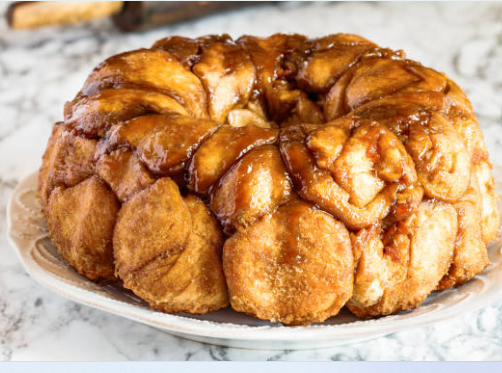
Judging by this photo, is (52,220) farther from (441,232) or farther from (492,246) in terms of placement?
(492,246)

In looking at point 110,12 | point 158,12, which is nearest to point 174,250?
point 158,12

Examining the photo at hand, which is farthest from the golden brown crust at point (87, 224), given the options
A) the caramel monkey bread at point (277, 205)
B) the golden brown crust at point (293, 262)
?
the golden brown crust at point (293, 262)

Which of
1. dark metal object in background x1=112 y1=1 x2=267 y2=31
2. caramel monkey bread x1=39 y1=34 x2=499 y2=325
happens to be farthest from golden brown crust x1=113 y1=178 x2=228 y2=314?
dark metal object in background x1=112 y1=1 x2=267 y2=31

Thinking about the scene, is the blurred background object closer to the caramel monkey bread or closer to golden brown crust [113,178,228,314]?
the caramel monkey bread

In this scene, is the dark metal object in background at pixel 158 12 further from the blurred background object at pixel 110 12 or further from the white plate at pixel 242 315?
the white plate at pixel 242 315

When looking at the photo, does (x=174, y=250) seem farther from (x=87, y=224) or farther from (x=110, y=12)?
(x=110, y=12)

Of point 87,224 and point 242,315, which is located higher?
point 87,224
